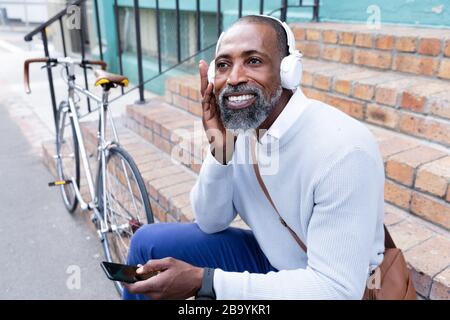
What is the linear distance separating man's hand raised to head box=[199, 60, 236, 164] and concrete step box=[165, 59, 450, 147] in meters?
1.15

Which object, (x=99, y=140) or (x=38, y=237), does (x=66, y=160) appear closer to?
(x=38, y=237)

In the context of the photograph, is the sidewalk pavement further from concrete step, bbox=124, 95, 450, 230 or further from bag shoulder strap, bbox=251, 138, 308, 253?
bag shoulder strap, bbox=251, 138, 308, 253

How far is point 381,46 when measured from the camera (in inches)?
105

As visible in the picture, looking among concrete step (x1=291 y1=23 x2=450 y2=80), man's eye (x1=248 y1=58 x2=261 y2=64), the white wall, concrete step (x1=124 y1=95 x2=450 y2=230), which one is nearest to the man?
man's eye (x1=248 y1=58 x2=261 y2=64)

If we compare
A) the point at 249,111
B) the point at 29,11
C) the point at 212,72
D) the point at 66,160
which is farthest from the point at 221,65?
the point at 29,11

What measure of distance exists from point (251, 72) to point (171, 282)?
0.72 m

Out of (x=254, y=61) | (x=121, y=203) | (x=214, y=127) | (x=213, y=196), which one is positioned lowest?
(x=121, y=203)

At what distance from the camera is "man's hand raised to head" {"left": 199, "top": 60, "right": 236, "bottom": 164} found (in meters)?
1.52

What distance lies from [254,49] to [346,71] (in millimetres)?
1535
